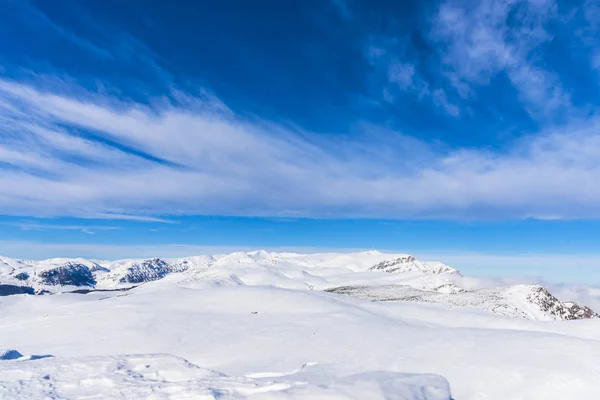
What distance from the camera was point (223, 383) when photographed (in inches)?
388

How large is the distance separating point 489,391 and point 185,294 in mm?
41003

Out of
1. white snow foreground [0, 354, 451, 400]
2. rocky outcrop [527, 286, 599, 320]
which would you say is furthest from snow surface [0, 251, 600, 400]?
rocky outcrop [527, 286, 599, 320]

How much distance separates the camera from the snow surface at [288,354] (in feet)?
31.7

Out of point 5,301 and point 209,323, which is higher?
point 209,323

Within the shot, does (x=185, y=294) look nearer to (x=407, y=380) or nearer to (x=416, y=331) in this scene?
(x=416, y=331)

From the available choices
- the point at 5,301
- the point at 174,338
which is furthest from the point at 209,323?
the point at 5,301

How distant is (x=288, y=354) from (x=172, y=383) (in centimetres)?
1366

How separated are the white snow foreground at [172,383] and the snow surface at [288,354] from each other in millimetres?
39

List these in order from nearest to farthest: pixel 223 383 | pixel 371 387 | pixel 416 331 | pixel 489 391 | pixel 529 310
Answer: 1. pixel 371 387
2. pixel 223 383
3. pixel 489 391
4. pixel 416 331
5. pixel 529 310

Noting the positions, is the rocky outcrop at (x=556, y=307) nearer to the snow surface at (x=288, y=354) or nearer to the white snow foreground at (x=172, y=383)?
the snow surface at (x=288, y=354)

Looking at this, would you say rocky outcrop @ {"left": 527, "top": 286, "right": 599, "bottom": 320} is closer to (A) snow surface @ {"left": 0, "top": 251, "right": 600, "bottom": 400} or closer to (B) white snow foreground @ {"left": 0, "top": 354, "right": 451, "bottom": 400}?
(A) snow surface @ {"left": 0, "top": 251, "right": 600, "bottom": 400}

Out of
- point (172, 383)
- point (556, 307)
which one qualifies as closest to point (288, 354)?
point (172, 383)

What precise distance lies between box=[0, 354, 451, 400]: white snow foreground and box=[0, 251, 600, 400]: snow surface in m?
0.04

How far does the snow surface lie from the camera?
31.7 feet
